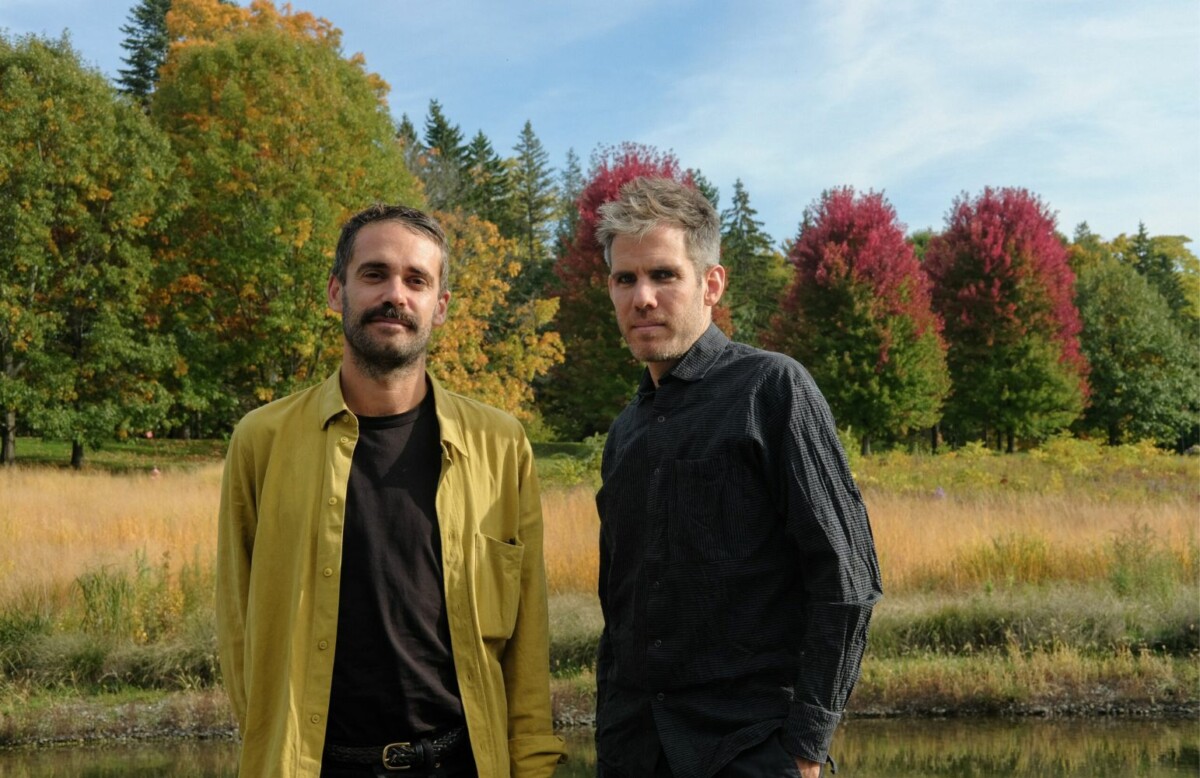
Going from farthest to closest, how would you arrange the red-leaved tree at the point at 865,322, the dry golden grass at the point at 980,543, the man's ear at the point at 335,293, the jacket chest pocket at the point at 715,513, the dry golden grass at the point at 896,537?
the red-leaved tree at the point at 865,322
the dry golden grass at the point at 980,543
the dry golden grass at the point at 896,537
the man's ear at the point at 335,293
the jacket chest pocket at the point at 715,513

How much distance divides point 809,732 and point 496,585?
882 millimetres

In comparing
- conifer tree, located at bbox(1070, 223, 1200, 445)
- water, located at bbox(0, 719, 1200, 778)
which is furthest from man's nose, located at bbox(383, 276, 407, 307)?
conifer tree, located at bbox(1070, 223, 1200, 445)

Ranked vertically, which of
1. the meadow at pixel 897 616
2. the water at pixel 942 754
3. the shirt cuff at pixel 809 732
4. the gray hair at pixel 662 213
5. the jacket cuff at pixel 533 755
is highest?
the gray hair at pixel 662 213

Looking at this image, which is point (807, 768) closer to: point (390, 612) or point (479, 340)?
point (390, 612)

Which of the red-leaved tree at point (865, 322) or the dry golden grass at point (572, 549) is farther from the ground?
A: the red-leaved tree at point (865, 322)

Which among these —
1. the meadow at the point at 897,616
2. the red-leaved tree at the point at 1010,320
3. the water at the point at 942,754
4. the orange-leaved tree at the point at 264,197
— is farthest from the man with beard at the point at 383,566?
the red-leaved tree at the point at 1010,320

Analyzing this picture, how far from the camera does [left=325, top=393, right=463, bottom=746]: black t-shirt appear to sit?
101 inches

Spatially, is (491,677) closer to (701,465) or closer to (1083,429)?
(701,465)

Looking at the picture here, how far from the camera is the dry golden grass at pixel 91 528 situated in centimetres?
912

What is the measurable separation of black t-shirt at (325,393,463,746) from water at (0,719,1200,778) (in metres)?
4.86

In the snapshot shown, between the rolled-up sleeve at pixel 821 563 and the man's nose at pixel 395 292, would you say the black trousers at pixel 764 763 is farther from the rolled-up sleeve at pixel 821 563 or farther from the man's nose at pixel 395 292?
the man's nose at pixel 395 292

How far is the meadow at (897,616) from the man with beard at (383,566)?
512cm

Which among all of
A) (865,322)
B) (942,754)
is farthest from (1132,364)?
(942,754)

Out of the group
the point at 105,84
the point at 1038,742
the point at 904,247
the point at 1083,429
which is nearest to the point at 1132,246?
the point at 1083,429
